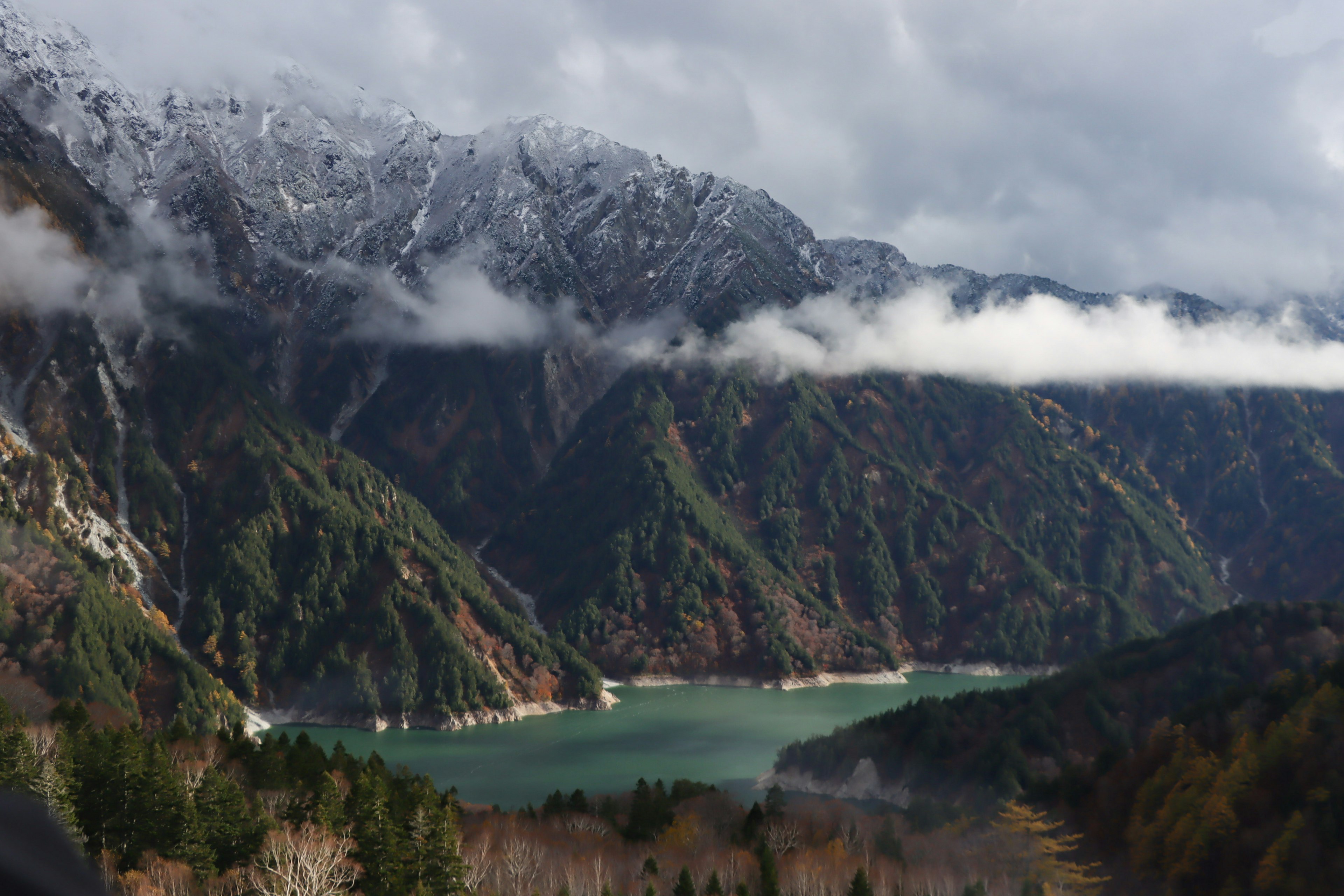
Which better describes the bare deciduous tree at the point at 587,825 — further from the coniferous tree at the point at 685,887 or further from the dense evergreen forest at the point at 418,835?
the coniferous tree at the point at 685,887

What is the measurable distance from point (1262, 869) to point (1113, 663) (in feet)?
221

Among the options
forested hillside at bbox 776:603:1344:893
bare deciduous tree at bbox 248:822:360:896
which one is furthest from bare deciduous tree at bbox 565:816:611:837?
forested hillside at bbox 776:603:1344:893

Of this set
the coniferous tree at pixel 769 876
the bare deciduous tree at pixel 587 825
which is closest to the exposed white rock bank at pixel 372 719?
the bare deciduous tree at pixel 587 825

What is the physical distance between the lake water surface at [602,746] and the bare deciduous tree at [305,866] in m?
66.0

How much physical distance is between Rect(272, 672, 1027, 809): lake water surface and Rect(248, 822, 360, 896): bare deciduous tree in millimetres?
66039

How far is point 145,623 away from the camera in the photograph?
17138cm

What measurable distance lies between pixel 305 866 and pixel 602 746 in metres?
120

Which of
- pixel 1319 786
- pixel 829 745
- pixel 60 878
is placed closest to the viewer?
pixel 60 878

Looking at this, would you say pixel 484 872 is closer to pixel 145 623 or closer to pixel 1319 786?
pixel 1319 786

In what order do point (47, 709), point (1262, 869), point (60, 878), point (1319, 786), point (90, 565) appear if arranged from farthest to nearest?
point (90, 565), point (47, 709), point (1319, 786), point (1262, 869), point (60, 878)

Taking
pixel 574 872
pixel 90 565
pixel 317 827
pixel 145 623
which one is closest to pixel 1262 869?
pixel 574 872

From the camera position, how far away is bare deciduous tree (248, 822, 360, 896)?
4278 centimetres

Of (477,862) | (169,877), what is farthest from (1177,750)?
(169,877)

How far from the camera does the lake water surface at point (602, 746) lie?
134625 mm
